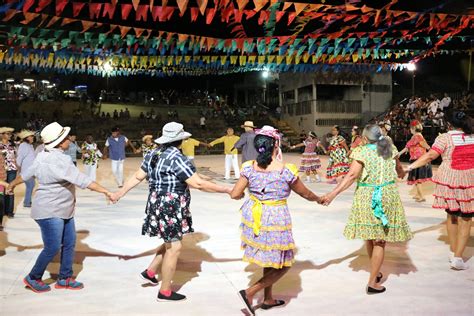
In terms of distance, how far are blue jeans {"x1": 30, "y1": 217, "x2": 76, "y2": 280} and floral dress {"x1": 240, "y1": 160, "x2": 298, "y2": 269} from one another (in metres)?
1.88

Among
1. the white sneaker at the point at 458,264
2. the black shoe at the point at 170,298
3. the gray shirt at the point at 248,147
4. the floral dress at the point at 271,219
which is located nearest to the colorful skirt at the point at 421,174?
the gray shirt at the point at 248,147

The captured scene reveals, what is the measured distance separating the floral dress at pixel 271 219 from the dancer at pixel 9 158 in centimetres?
597

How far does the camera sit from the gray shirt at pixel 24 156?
27.2 ft

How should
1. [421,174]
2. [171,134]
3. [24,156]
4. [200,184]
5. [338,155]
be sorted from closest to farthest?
[200,184]
[171,134]
[24,156]
[421,174]
[338,155]

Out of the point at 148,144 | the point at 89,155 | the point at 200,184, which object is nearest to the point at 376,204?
the point at 200,184

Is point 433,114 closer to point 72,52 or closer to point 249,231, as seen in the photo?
point 72,52

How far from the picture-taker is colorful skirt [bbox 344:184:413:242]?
15.3 feet

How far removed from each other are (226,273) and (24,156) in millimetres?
4809

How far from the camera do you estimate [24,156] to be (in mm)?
8320

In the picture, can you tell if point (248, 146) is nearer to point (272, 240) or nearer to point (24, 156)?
point (24, 156)

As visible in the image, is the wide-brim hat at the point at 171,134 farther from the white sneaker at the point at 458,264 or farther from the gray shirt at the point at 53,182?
the white sneaker at the point at 458,264

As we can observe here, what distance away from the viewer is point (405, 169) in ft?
17.3

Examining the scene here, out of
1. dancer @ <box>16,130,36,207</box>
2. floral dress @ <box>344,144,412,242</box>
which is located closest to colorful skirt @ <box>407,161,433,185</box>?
floral dress @ <box>344,144,412,242</box>

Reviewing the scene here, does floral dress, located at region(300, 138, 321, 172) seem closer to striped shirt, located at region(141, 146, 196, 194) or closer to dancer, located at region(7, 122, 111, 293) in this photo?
striped shirt, located at region(141, 146, 196, 194)
